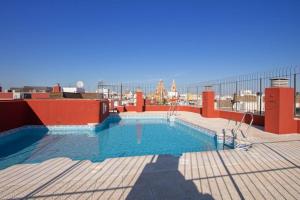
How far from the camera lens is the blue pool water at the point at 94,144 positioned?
24.3 ft

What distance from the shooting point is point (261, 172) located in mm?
3943

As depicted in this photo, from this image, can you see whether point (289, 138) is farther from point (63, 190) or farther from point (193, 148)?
point (63, 190)

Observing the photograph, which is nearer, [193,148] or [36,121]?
[193,148]

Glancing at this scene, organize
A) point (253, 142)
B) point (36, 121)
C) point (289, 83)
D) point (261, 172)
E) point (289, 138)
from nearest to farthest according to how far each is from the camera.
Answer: point (261, 172) → point (253, 142) → point (289, 138) → point (289, 83) → point (36, 121)

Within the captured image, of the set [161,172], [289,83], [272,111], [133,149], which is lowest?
[133,149]

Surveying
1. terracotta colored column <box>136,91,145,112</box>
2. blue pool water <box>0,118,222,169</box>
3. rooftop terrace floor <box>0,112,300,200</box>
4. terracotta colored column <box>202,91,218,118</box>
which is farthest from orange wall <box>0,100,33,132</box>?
terracotta colored column <box>202,91,218,118</box>

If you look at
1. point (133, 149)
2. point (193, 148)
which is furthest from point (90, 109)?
point (193, 148)

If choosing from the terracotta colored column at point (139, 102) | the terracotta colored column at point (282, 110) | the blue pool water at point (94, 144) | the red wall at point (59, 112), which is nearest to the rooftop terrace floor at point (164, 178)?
the blue pool water at point (94, 144)

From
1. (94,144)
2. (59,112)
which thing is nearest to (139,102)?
(59,112)

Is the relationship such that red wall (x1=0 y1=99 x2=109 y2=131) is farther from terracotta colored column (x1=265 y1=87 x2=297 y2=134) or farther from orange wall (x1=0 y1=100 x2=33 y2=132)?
terracotta colored column (x1=265 y1=87 x2=297 y2=134)

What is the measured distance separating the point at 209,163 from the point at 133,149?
4075 millimetres

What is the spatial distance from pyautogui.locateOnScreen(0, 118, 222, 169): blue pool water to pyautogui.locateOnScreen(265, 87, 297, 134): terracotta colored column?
207cm

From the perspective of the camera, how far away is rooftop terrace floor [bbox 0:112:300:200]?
3.18 meters

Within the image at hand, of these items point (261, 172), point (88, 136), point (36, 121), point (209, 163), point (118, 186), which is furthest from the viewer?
point (36, 121)
